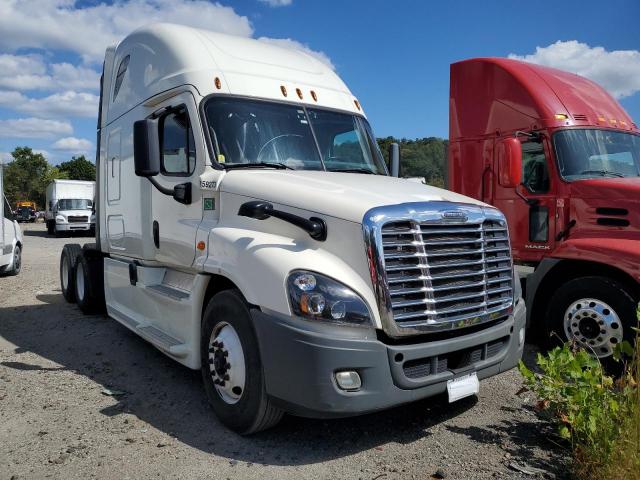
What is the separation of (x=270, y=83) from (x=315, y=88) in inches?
20.9

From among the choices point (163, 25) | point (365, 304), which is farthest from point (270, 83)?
point (365, 304)

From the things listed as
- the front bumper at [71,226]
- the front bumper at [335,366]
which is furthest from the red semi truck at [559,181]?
the front bumper at [71,226]

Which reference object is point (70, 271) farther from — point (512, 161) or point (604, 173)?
point (604, 173)

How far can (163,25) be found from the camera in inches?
212

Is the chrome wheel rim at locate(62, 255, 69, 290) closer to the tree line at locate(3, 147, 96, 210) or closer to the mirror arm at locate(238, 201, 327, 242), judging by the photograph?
the mirror arm at locate(238, 201, 327, 242)

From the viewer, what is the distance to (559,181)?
605 centimetres

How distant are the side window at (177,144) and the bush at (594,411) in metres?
3.10

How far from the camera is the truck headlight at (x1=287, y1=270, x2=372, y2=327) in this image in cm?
323

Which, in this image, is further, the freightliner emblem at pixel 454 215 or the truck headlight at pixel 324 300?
the freightliner emblem at pixel 454 215

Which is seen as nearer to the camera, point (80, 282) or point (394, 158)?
point (394, 158)

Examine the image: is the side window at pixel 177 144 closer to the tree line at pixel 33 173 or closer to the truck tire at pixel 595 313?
the truck tire at pixel 595 313

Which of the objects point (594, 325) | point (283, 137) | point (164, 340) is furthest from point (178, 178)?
point (594, 325)

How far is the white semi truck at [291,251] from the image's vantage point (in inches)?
129

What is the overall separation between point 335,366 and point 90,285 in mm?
5707
